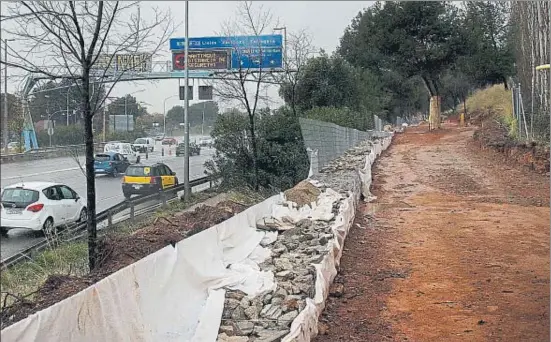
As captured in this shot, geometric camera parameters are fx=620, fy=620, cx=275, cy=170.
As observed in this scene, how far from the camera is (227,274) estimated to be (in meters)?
6.07

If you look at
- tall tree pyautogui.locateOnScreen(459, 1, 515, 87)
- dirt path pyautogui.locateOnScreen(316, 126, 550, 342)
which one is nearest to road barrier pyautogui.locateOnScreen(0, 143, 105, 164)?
dirt path pyautogui.locateOnScreen(316, 126, 550, 342)

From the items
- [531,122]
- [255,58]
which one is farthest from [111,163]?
[531,122]

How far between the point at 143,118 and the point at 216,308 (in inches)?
223

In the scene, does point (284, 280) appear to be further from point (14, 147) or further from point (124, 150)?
point (124, 150)

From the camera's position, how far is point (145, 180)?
1101cm

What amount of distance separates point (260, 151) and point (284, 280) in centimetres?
958

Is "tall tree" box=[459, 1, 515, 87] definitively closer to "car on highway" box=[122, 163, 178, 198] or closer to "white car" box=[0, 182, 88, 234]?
"car on highway" box=[122, 163, 178, 198]

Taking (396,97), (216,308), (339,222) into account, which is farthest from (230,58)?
(396,97)

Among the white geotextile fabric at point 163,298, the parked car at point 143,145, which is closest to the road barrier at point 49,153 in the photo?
the white geotextile fabric at point 163,298

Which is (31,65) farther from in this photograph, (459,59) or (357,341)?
(459,59)

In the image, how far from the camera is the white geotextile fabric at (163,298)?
328cm

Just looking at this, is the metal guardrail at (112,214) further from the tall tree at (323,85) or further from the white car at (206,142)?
the tall tree at (323,85)

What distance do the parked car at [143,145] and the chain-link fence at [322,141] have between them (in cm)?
335

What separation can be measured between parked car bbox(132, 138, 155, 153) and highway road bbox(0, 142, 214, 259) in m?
0.18
